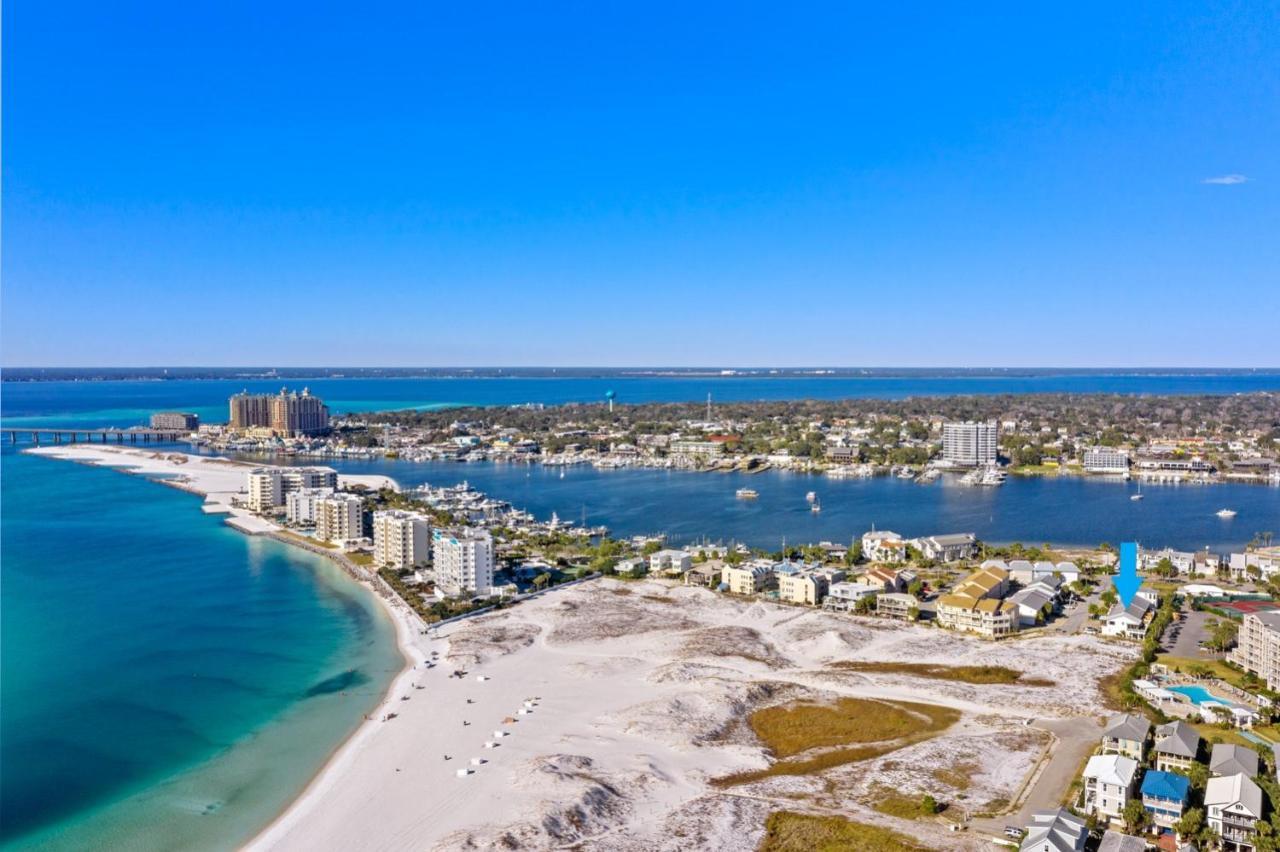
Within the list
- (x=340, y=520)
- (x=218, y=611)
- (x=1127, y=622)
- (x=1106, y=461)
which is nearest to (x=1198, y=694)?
(x=1127, y=622)

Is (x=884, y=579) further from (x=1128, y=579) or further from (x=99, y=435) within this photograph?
(x=99, y=435)

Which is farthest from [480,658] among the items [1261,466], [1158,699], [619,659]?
[1261,466]

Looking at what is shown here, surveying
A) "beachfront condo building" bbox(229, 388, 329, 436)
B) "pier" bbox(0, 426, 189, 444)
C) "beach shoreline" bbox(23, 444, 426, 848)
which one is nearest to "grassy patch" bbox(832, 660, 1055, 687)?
"beach shoreline" bbox(23, 444, 426, 848)

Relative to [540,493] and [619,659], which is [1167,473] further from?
[619,659]

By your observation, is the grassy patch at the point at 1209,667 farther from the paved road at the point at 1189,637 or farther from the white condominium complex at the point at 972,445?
the white condominium complex at the point at 972,445

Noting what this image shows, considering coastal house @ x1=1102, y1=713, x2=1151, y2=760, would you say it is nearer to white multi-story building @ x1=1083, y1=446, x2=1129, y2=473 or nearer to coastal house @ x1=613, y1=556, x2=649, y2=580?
coastal house @ x1=613, y1=556, x2=649, y2=580
